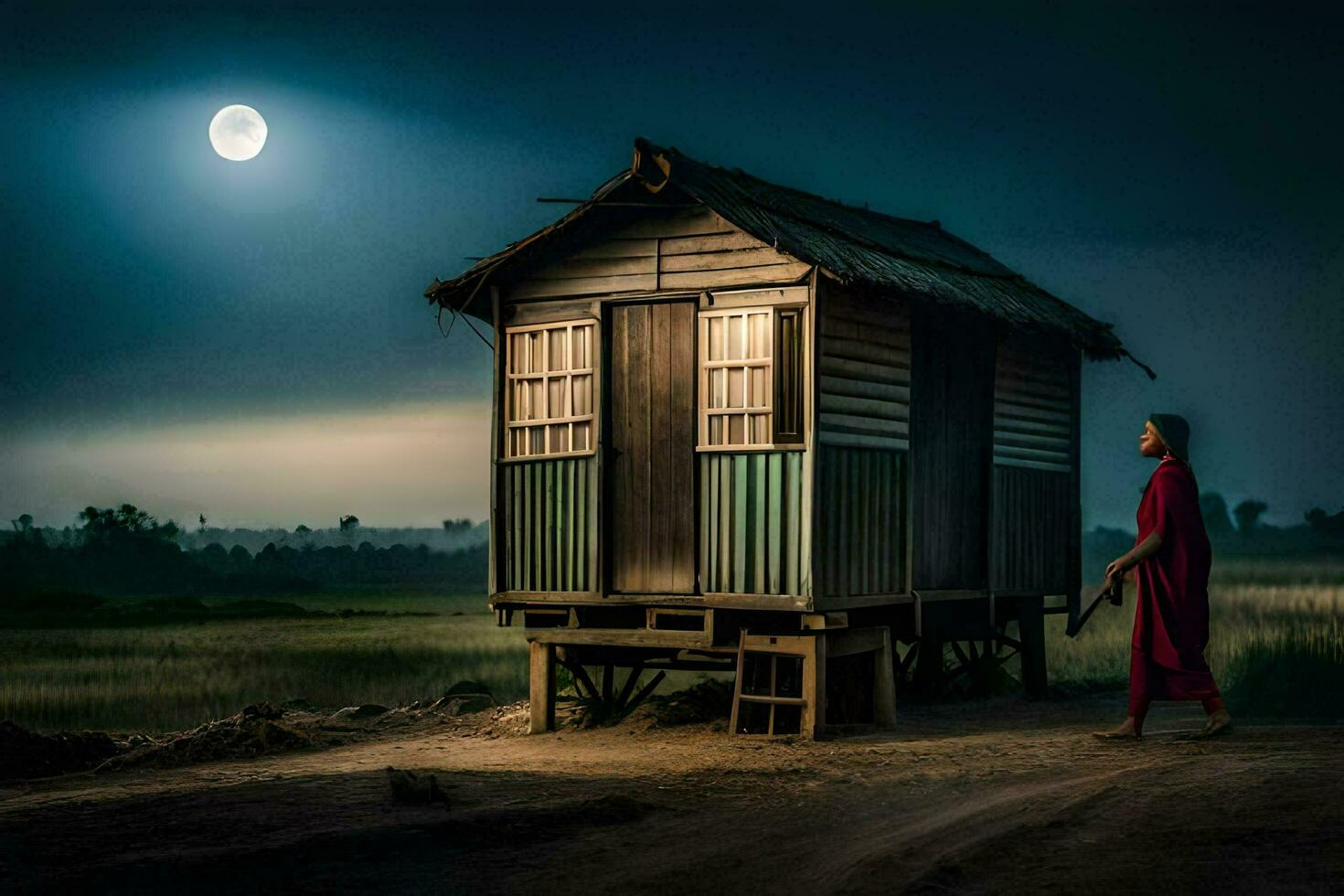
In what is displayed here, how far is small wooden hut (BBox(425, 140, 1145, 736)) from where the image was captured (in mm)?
14977

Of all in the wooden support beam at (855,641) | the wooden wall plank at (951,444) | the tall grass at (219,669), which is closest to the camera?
the wooden support beam at (855,641)

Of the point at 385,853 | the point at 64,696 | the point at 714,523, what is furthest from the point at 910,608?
the point at 64,696

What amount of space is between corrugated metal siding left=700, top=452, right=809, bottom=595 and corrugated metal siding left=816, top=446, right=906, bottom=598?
255mm

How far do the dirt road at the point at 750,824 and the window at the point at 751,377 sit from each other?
10.3 feet

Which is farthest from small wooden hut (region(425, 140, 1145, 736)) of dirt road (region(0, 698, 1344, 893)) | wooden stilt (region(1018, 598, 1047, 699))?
wooden stilt (region(1018, 598, 1047, 699))

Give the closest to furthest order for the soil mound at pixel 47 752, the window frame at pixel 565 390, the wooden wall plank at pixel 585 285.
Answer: the soil mound at pixel 47 752 < the wooden wall plank at pixel 585 285 < the window frame at pixel 565 390

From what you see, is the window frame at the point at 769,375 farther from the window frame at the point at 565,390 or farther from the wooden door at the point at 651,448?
the window frame at the point at 565,390

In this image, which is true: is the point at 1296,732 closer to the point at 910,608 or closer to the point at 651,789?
the point at 910,608

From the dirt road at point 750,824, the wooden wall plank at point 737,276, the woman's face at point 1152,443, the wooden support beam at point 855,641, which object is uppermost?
the wooden wall plank at point 737,276

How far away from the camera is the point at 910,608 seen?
16969mm

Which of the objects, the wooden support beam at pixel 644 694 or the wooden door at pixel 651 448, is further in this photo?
the wooden support beam at pixel 644 694

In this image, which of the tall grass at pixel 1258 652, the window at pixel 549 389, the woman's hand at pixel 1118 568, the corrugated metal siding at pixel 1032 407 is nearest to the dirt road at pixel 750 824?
the woman's hand at pixel 1118 568

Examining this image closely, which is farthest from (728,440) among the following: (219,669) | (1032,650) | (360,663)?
(219,669)

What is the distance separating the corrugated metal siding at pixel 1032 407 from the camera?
19.2 metres
